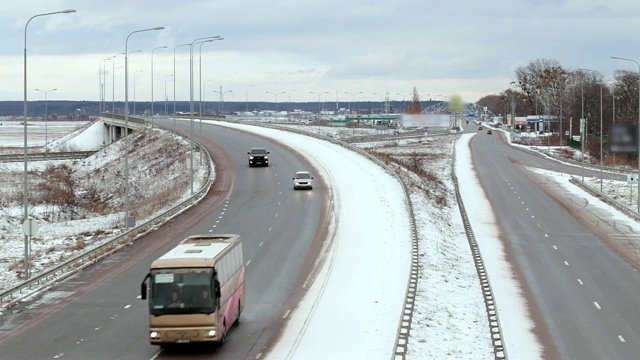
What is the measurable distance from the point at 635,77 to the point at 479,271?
116151 millimetres

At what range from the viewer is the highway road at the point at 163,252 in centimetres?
2306

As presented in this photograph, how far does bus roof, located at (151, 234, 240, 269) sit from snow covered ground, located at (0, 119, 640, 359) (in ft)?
9.71

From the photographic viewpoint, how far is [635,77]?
145 meters

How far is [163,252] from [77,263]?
417 centimetres

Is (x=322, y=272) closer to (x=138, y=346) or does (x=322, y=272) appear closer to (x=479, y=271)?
(x=479, y=271)

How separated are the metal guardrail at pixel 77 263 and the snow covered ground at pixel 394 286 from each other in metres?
2.69

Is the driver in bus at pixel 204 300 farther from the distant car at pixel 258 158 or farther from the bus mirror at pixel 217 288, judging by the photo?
the distant car at pixel 258 158

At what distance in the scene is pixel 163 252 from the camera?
38875 millimetres

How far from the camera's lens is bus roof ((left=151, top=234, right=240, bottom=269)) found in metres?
21.8

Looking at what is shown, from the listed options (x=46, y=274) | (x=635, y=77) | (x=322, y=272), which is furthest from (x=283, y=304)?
(x=635, y=77)

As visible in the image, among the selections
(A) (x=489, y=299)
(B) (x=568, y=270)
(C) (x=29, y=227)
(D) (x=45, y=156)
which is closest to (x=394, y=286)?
(A) (x=489, y=299)

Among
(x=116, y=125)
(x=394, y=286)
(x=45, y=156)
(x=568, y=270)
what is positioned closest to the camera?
(x=394, y=286)

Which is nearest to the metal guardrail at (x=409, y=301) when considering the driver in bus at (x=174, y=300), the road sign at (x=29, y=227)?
the driver in bus at (x=174, y=300)

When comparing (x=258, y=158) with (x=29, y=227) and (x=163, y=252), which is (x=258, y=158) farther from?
(x=29, y=227)
